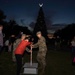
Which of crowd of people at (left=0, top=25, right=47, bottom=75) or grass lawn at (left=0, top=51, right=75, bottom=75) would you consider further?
grass lawn at (left=0, top=51, right=75, bottom=75)

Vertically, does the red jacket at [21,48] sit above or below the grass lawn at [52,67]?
above

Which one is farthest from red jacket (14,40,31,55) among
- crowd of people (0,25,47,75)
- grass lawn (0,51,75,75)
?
grass lawn (0,51,75,75)

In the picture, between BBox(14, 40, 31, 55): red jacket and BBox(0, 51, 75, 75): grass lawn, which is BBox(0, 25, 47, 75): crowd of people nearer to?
BBox(14, 40, 31, 55): red jacket

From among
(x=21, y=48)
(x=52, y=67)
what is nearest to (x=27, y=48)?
(x=21, y=48)

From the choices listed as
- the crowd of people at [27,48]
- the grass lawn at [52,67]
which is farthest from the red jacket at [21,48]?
the grass lawn at [52,67]

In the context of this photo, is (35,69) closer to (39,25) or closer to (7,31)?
(39,25)

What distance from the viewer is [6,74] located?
14.0 meters

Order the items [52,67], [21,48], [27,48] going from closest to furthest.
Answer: [21,48] → [27,48] → [52,67]

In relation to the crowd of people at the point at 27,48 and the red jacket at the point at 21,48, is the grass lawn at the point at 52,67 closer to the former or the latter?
the crowd of people at the point at 27,48

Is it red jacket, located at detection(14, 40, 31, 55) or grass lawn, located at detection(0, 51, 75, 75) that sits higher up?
red jacket, located at detection(14, 40, 31, 55)

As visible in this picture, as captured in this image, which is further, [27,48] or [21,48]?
[27,48]

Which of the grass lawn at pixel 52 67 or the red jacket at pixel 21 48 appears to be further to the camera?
the grass lawn at pixel 52 67

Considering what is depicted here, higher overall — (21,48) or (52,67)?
(21,48)

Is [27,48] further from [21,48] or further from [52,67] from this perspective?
[52,67]
